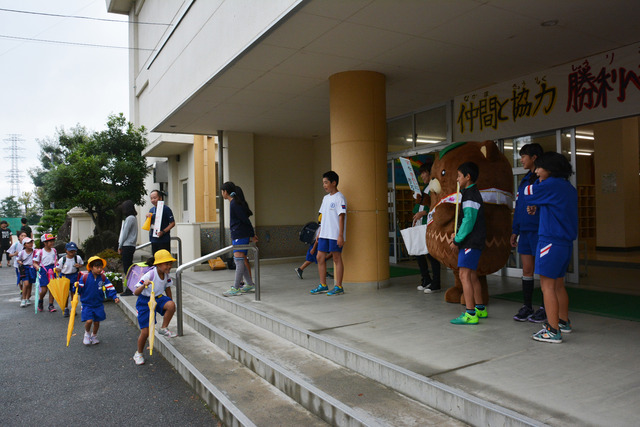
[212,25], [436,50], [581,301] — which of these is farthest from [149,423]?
[212,25]

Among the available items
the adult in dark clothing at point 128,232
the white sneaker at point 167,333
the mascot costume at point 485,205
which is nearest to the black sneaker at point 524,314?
the mascot costume at point 485,205

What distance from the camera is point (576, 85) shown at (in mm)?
6395

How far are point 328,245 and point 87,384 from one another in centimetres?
333

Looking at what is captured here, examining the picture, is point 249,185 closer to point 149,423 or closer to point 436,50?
point 436,50

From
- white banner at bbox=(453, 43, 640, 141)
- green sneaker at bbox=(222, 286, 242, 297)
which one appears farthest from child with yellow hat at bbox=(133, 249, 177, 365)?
white banner at bbox=(453, 43, 640, 141)

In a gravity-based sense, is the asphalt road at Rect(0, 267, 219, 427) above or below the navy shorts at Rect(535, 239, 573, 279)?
below

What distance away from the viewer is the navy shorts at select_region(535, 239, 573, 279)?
378cm

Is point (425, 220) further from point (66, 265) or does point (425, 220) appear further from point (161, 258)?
point (66, 265)

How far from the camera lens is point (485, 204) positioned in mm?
5055

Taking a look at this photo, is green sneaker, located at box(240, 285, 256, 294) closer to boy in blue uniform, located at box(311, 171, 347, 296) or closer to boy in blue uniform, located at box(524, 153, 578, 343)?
boy in blue uniform, located at box(311, 171, 347, 296)

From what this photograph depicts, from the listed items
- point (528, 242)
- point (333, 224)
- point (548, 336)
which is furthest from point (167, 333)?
point (528, 242)

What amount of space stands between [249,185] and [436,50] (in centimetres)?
635

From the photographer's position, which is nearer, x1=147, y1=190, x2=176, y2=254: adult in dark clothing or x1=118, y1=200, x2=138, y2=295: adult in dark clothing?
x1=147, y1=190, x2=176, y2=254: adult in dark clothing

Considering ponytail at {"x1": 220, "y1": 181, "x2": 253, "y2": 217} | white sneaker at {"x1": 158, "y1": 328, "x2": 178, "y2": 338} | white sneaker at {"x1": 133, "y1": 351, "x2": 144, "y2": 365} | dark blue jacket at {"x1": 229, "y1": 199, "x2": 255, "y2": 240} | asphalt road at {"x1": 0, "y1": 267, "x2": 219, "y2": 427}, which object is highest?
ponytail at {"x1": 220, "y1": 181, "x2": 253, "y2": 217}
